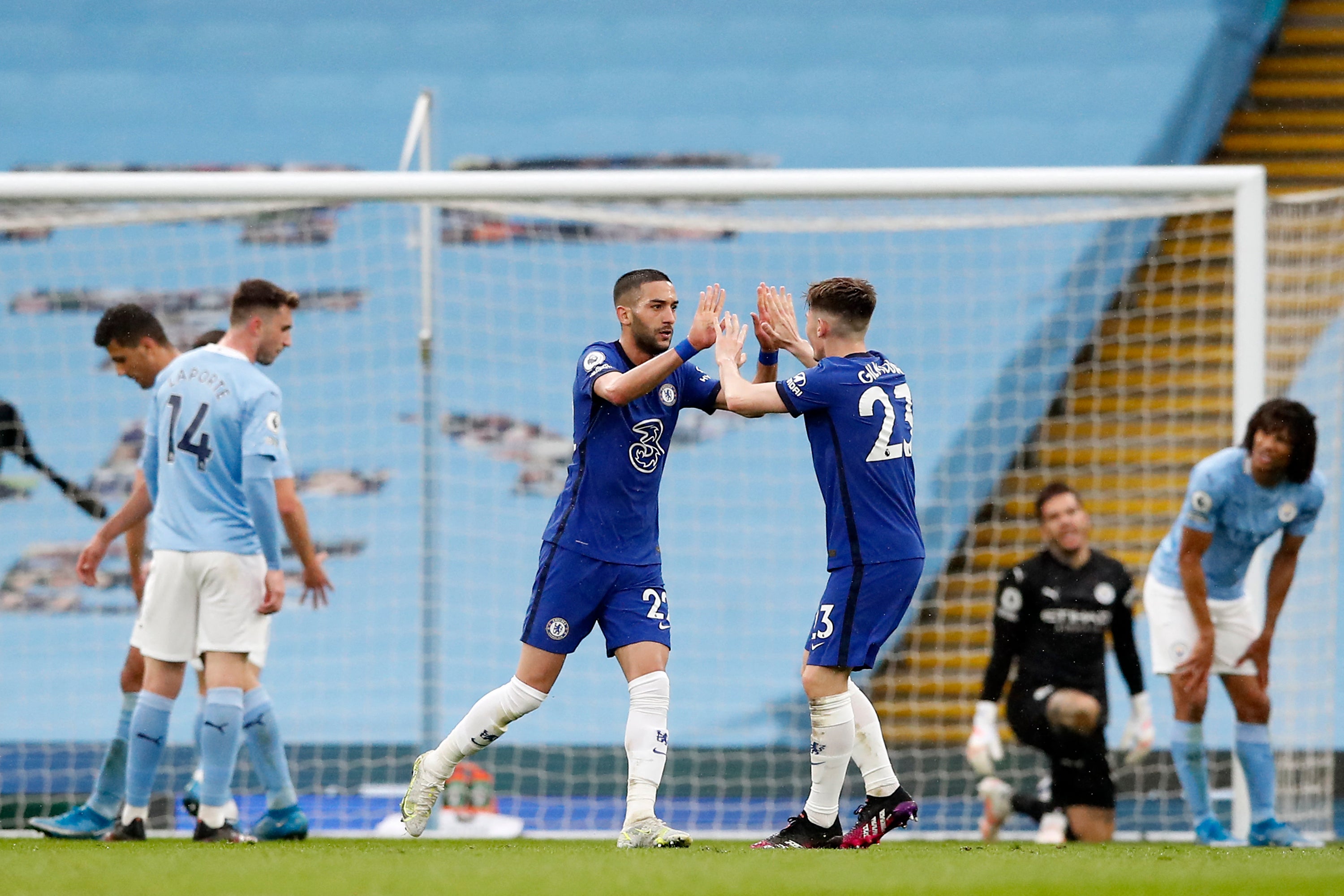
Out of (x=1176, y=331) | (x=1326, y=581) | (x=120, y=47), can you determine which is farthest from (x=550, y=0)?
(x=1326, y=581)

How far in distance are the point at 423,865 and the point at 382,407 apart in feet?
20.0

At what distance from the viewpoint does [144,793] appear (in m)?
5.36

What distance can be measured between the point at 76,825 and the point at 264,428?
1.68 metres

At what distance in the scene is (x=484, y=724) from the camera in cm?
469

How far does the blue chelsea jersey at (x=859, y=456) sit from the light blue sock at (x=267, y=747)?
2.36 metres

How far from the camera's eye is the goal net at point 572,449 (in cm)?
870

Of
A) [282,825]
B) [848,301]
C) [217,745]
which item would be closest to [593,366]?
[848,301]

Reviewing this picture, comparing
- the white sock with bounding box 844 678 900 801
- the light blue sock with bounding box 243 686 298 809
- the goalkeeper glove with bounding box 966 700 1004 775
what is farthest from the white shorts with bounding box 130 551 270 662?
the goalkeeper glove with bounding box 966 700 1004 775

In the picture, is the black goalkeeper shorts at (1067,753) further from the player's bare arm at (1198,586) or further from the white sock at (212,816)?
the white sock at (212,816)

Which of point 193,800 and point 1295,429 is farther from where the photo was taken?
point 193,800

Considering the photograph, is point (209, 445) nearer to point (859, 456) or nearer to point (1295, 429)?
point (859, 456)

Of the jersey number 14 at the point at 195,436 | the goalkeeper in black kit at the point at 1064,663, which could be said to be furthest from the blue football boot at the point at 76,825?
the goalkeeper in black kit at the point at 1064,663

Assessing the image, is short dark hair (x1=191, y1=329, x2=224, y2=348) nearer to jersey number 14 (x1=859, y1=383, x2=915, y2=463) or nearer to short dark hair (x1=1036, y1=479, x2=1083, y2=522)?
jersey number 14 (x1=859, y1=383, x2=915, y2=463)

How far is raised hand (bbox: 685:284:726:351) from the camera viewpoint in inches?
175
